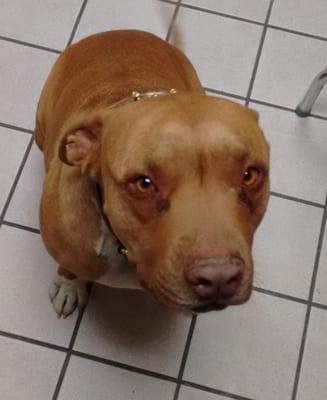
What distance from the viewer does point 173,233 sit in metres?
1.11

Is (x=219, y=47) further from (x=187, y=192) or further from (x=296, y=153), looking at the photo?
(x=187, y=192)

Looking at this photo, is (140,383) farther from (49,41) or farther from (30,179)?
(49,41)

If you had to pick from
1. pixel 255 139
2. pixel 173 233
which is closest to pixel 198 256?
pixel 173 233

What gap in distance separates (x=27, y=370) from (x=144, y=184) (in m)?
0.86

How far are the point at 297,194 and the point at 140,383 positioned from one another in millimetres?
743

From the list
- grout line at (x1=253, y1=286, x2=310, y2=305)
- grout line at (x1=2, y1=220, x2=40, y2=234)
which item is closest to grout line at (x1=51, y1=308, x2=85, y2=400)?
grout line at (x1=2, y1=220, x2=40, y2=234)

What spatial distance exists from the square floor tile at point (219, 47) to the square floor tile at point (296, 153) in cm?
13

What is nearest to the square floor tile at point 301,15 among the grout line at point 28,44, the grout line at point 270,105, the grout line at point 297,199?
the grout line at point 270,105

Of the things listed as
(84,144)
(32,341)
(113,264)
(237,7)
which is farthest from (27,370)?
(237,7)

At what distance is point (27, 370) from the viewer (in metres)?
1.77

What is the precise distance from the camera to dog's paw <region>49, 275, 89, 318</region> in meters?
1.80

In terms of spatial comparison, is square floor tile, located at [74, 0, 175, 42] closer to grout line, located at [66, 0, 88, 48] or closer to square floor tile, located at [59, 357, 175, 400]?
grout line, located at [66, 0, 88, 48]

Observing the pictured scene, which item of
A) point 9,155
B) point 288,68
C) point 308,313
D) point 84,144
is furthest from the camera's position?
point 288,68

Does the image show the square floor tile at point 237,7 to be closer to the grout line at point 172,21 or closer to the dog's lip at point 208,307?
the grout line at point 172,21
